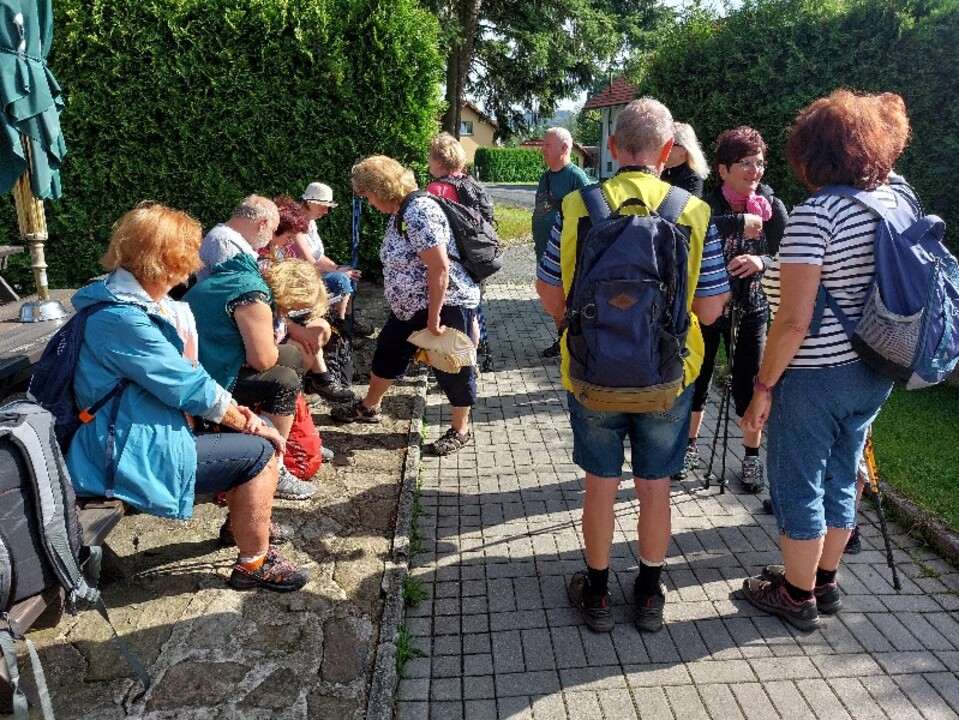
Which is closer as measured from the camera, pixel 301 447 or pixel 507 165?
pixel 301 447

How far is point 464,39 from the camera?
56.6 feet

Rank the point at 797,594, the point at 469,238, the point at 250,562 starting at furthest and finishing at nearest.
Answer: the point at 469,238 < the point at 250,562 < the point at 797,594

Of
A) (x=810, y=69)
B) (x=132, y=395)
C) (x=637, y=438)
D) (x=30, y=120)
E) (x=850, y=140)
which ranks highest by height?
(x=810, y=69)

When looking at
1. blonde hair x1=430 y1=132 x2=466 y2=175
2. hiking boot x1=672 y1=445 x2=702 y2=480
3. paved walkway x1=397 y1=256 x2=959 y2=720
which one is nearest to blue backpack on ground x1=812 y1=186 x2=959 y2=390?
paved walkway x1=397 y1=256 x2=959 y2=720

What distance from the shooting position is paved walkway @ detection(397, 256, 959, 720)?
2727mm

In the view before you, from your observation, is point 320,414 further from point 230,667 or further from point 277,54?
point 277,54

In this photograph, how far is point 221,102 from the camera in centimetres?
781

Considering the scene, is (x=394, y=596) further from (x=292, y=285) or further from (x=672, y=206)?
(x=672, y=206)

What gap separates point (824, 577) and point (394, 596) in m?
1.89

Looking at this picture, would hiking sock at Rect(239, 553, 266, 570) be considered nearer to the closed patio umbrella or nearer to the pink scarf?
the closed patio umbrella

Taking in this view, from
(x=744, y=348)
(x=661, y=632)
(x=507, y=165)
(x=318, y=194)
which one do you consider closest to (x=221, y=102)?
(x=318, y=194)

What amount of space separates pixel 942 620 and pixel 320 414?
13.6ft

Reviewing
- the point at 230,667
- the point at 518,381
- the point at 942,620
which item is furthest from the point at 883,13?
the point at 230,667

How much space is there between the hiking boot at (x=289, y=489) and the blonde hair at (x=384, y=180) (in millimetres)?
1820
